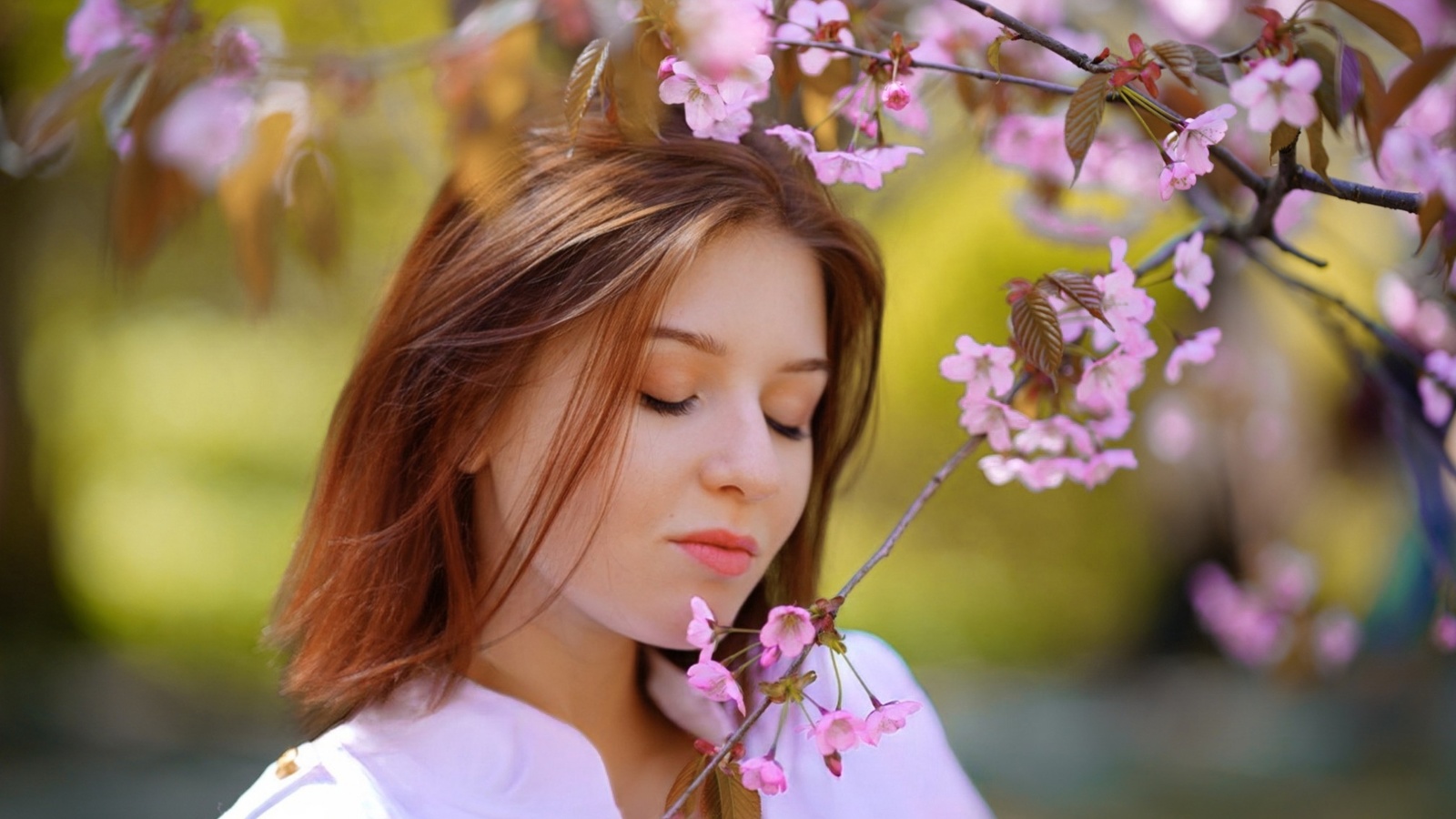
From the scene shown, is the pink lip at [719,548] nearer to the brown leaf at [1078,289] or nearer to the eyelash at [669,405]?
the eyelash at [669,405]

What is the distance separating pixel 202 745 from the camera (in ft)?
20.1

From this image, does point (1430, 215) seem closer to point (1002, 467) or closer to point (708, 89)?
point (1002, 467)

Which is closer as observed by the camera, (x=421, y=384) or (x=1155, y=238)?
(x=421, y=384)

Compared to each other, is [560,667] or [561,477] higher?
[561,477]

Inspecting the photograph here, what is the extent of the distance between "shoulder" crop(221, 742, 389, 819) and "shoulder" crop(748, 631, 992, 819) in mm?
384

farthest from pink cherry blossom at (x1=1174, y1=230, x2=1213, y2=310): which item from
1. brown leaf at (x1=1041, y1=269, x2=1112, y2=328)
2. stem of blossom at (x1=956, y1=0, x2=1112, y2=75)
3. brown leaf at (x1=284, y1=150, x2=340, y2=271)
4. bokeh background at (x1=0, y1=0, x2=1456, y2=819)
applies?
bokeh background at (x1=0, y1=0, x2=1456, y2=819)

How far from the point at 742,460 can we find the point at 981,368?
0.21m

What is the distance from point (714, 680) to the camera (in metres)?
0.95

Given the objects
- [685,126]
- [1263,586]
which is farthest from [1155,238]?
[685,126]

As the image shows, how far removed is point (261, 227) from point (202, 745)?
210 inches

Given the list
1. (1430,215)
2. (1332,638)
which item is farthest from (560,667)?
(1332,638)

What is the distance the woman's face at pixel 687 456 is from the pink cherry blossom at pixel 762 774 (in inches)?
9.0

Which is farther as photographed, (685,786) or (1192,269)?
(1192,269)

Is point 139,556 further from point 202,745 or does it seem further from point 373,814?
point 373,814
